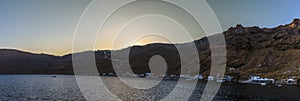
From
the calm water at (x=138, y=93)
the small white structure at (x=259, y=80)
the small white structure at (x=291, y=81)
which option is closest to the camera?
the calm water at (x=138, y=93)

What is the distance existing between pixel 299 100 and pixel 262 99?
10.3m

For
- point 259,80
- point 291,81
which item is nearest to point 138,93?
point 291,81

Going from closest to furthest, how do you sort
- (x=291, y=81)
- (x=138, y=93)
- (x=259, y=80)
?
(x=138, y=93), (x=291, y=81), (x=259, y=80)

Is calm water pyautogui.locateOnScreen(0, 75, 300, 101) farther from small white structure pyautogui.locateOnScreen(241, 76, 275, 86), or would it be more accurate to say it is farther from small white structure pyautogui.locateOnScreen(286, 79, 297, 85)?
small white structure pyautogui.locateOnScreen(241, 76, 275, 86)

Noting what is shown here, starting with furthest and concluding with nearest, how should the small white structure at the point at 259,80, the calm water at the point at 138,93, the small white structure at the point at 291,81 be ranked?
the small white structure at the point at 259,80 → the small white structure at the point at 291,81 → the calm water at the point at 138,93

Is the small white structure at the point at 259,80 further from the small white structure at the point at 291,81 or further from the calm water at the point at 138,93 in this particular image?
Result: the calm water at the point at 138,93

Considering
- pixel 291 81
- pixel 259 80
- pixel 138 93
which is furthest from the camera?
pixel 259 80

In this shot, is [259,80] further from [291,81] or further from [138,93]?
[138,93]

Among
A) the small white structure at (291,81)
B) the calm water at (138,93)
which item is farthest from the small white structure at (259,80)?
the calm water at (138,93)

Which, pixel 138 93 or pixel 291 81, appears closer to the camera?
pixel 138 93

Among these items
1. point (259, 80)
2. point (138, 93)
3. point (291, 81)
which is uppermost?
point (259, 80)

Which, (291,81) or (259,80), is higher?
(259,80)

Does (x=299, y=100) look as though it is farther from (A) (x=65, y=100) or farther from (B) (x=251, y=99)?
(A) (x=65, y=100)

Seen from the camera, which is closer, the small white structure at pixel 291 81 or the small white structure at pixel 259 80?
the small white structure at pixel 291 81
